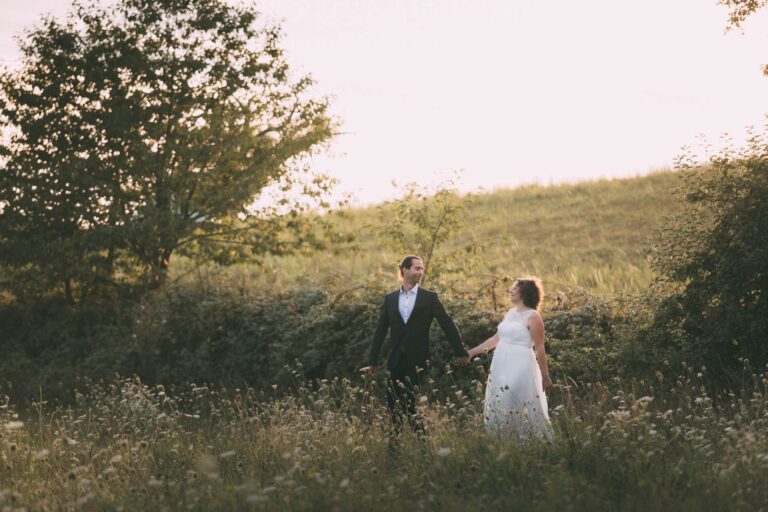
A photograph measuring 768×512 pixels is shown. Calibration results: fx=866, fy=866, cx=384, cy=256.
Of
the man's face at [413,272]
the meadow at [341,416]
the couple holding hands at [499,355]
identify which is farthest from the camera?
the man's face at [413,272]

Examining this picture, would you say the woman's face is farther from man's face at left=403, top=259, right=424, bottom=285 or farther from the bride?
man's face at left=403, top=259, right=424, bottom=285

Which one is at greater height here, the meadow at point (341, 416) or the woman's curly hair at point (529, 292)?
the woman's curly hair at point (529, 292)

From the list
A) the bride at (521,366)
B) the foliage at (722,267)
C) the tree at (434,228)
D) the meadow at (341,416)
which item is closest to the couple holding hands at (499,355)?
the bride at (521,366)

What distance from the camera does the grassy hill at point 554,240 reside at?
69.8 ft

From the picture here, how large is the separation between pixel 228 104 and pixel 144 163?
2325mm

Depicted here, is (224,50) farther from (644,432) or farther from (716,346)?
(644,432)

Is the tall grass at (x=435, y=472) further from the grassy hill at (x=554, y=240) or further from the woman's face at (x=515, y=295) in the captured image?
the grassy hill at (x=554, y=240)

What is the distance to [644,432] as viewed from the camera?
24.2ft

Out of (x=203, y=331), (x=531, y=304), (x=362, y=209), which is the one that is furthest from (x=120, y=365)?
(x=362, y=209)

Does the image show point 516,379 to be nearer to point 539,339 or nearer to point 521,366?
point 521,366

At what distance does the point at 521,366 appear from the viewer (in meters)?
8.77

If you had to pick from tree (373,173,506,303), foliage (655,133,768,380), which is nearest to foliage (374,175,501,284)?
tree (373,173,506,303)

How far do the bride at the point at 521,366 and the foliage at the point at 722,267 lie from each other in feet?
12.3

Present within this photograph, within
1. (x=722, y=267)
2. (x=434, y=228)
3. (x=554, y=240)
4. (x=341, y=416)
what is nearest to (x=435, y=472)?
(x=341, y=416)
